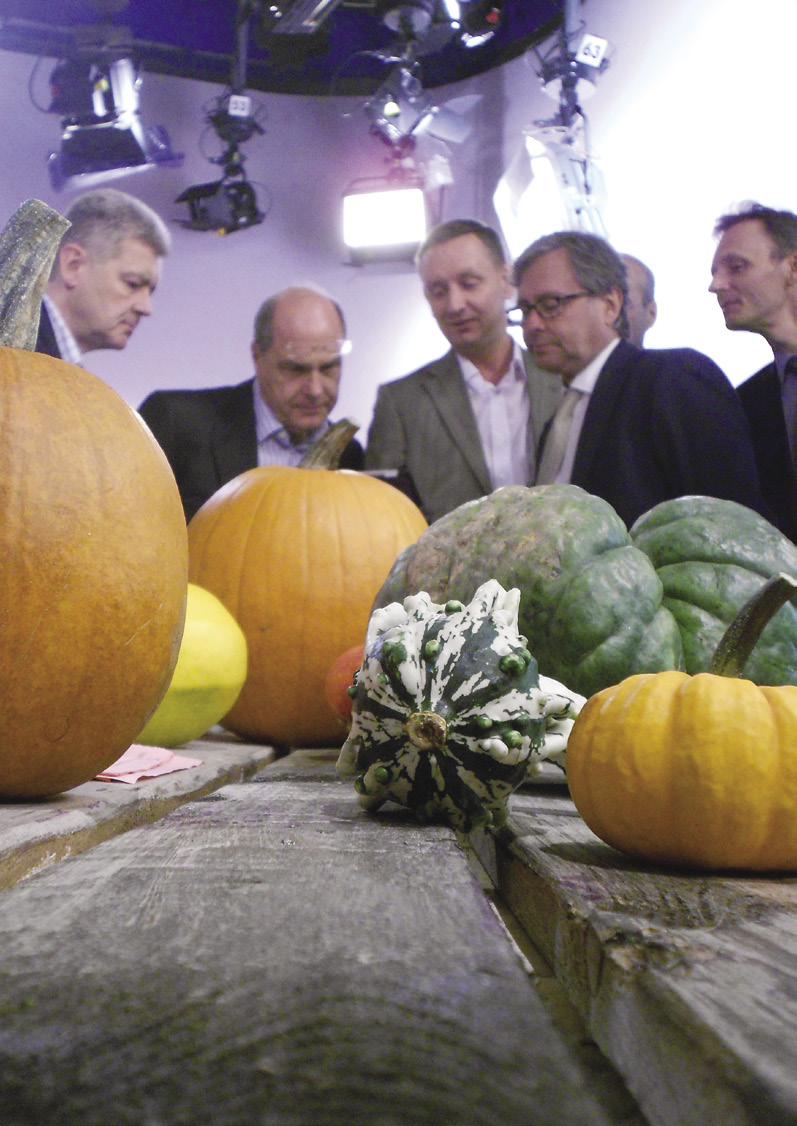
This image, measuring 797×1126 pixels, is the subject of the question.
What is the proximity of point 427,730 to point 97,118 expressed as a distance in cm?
748

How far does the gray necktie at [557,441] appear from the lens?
3.39 metres

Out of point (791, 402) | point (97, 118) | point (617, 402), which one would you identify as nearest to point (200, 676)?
point (617, 402)

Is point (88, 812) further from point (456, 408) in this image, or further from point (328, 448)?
point (456, 408)

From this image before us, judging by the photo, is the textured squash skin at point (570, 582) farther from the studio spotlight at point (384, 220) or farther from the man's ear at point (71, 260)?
the studio spotlight at point (384, 220)

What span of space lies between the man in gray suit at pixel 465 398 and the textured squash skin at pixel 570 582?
2.45 m

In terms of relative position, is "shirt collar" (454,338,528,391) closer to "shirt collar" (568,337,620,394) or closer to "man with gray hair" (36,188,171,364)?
"shirt collar" (568,337,620,394)

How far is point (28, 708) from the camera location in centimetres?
100

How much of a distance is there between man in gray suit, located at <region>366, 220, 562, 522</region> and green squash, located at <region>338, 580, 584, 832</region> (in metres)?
2.85

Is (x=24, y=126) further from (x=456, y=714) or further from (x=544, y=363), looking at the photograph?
(x=456, y=714)

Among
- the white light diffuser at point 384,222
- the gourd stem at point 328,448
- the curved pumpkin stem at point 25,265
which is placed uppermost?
the white light diffuser at point 384,222

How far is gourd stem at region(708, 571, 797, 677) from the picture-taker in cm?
86

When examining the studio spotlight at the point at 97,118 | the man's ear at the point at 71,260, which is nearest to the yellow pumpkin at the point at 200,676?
the man's ear at the point at 71,260

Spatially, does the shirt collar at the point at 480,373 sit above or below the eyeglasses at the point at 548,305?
below

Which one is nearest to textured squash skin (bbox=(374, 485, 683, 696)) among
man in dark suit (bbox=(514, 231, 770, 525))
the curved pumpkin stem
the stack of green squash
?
the stack of green squash
